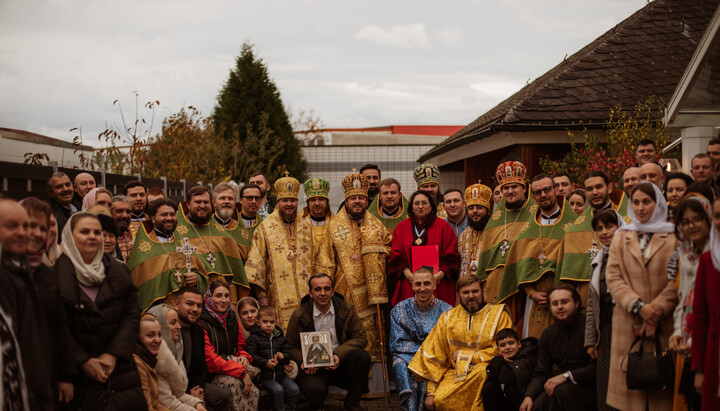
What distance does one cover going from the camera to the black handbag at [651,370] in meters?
5.43

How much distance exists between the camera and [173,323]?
6.06m

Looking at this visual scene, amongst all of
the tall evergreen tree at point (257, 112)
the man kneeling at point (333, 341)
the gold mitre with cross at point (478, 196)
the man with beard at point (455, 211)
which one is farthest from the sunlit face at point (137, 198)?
the tall evergreen tree at point (257, 112)

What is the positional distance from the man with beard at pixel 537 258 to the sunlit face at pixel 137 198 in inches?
144

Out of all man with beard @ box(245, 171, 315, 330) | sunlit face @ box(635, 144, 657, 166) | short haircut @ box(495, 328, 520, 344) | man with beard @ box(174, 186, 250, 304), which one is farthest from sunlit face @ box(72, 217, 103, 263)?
sunlit face @ box(635, 144, 657, 166)

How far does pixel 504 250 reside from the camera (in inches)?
299

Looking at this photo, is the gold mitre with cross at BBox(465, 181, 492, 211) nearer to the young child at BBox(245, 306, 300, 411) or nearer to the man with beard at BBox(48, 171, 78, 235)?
the young child at BBox(245, 306, 300, 411)

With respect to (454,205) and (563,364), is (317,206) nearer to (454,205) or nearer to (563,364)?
(454,205)

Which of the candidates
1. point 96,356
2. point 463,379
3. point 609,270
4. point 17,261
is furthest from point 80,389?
point 609,270

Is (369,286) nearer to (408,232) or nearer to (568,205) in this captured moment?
(408,232)

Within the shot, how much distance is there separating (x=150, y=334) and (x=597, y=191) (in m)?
3.97

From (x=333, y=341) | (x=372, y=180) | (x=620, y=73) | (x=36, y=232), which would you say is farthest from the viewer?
(x=620, y=73)

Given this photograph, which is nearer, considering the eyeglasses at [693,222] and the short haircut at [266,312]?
the eyeglasses at [693,222]

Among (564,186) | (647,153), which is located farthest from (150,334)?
(647,153)

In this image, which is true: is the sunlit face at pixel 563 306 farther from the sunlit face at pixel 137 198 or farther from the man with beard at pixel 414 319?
the sunlit face at pixel 137 198
